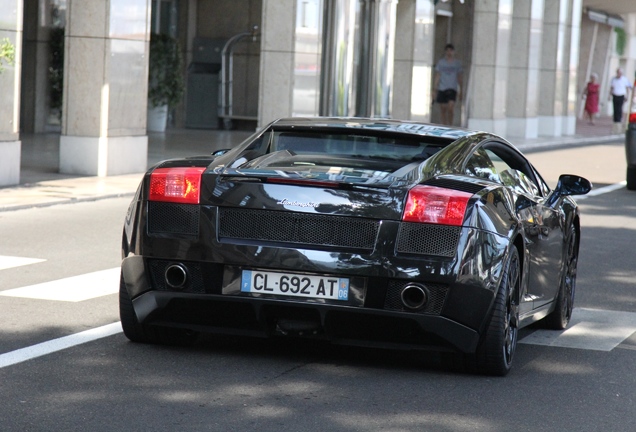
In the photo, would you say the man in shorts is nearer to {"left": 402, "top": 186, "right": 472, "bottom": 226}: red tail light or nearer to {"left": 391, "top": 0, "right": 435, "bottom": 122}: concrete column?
{"left": 391, "top": 0, "right": 435, "bottom": 122}: concrete column

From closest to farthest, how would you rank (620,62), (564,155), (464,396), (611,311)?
(464,396), (611,311), (564,155), (620,62)

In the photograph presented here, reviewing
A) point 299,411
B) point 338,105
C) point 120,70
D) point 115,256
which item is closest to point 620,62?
point 338,105

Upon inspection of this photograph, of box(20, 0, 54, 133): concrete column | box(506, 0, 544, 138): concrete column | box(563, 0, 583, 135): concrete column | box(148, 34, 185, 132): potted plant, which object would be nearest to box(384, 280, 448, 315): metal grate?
box(20, 0, 54, 133): concrete column

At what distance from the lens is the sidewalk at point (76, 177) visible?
47.6 ft

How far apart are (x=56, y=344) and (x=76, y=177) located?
1064 cm

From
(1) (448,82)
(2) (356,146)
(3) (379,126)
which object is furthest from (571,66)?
(2) (356,146)

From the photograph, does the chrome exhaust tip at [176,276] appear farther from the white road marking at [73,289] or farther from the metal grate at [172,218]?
the white road marking at [73,289]

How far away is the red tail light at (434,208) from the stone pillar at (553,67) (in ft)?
111

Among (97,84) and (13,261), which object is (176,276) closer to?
(13,261)

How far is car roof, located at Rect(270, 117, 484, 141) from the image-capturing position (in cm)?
686

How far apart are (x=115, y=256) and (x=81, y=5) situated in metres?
7.65

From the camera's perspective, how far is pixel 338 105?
26.2 meters

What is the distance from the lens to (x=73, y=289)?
8.66 meters

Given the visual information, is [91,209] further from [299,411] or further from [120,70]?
[299,411]
